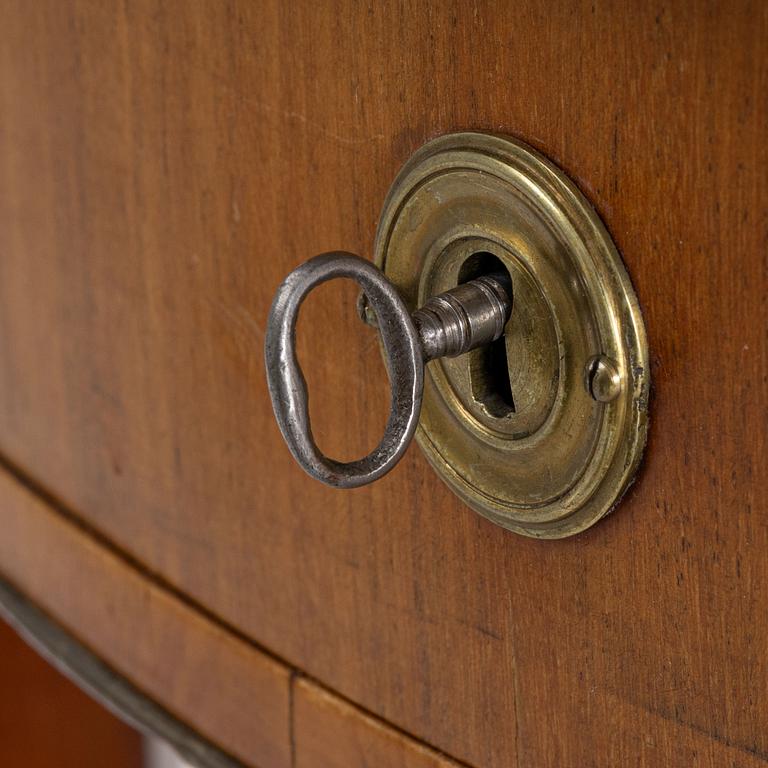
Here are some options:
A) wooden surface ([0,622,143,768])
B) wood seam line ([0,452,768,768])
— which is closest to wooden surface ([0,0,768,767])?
wood seam line ([0,452,768,768])

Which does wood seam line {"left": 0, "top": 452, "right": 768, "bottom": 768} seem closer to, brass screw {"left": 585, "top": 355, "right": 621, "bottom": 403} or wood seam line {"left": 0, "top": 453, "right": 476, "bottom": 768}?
wood seam line {"left": 0, "top": 453, "right": 476, "bottom": 768}

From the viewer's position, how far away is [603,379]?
0.35m

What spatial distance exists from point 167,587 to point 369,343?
0.21 meters

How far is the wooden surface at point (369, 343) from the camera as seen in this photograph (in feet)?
1.07

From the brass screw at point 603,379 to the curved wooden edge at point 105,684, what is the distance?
303 millimetres

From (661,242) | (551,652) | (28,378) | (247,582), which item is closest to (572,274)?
(661,242)

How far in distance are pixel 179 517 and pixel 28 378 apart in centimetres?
15

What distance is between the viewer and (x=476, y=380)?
39 cm

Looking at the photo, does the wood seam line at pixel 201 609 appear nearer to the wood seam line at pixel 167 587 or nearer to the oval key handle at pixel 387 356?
the wood seam line at pixel 167 587

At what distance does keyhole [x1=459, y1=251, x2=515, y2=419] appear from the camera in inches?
15.3

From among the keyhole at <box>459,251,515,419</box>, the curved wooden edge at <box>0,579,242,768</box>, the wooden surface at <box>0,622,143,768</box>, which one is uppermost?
the keyhole at <box>459,251,515,419</box>

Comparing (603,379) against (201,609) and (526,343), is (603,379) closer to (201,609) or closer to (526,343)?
(526,343)

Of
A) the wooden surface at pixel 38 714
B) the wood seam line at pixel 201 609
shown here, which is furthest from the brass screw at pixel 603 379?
the wooden surface at pixel 38 714

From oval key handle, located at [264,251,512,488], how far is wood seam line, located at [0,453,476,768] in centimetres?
16
